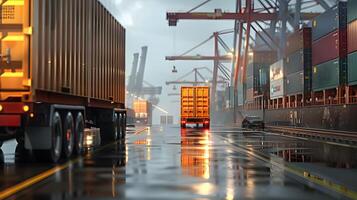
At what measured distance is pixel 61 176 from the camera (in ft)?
37.6

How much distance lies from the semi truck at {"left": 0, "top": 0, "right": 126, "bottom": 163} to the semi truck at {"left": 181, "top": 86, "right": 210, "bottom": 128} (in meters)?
31.9

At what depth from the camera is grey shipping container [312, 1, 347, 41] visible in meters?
35.2

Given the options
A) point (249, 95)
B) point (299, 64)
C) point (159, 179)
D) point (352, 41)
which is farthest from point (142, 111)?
point (159, 179)

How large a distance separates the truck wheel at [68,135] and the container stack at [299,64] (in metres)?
31.4

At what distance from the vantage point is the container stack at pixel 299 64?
44219 mm

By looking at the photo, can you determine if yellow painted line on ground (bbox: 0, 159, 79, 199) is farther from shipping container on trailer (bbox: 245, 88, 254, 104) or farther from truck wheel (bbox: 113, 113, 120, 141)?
shipping container on trailer (bbox: 245, 88, 254, 104)

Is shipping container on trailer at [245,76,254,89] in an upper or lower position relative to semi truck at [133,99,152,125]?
upper

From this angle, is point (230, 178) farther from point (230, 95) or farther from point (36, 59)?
point (230, 95)

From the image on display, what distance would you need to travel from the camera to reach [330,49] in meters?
37.9

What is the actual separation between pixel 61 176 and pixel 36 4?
434 centimetres

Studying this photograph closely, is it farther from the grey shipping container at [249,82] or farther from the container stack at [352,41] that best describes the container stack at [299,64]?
the grey shipping container at [249,82]

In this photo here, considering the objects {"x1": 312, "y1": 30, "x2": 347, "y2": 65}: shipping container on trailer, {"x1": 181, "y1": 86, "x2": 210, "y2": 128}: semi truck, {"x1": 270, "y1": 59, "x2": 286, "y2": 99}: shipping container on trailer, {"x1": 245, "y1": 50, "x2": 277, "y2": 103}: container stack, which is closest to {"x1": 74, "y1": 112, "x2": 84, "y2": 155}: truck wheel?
{"x1": 312, "y1": 30, "x2": 347, "y2": 65}: shipping container on trailer

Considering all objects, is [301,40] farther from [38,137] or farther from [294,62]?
[38,137]

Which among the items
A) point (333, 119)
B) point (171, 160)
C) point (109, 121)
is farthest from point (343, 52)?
point (171, 160)
